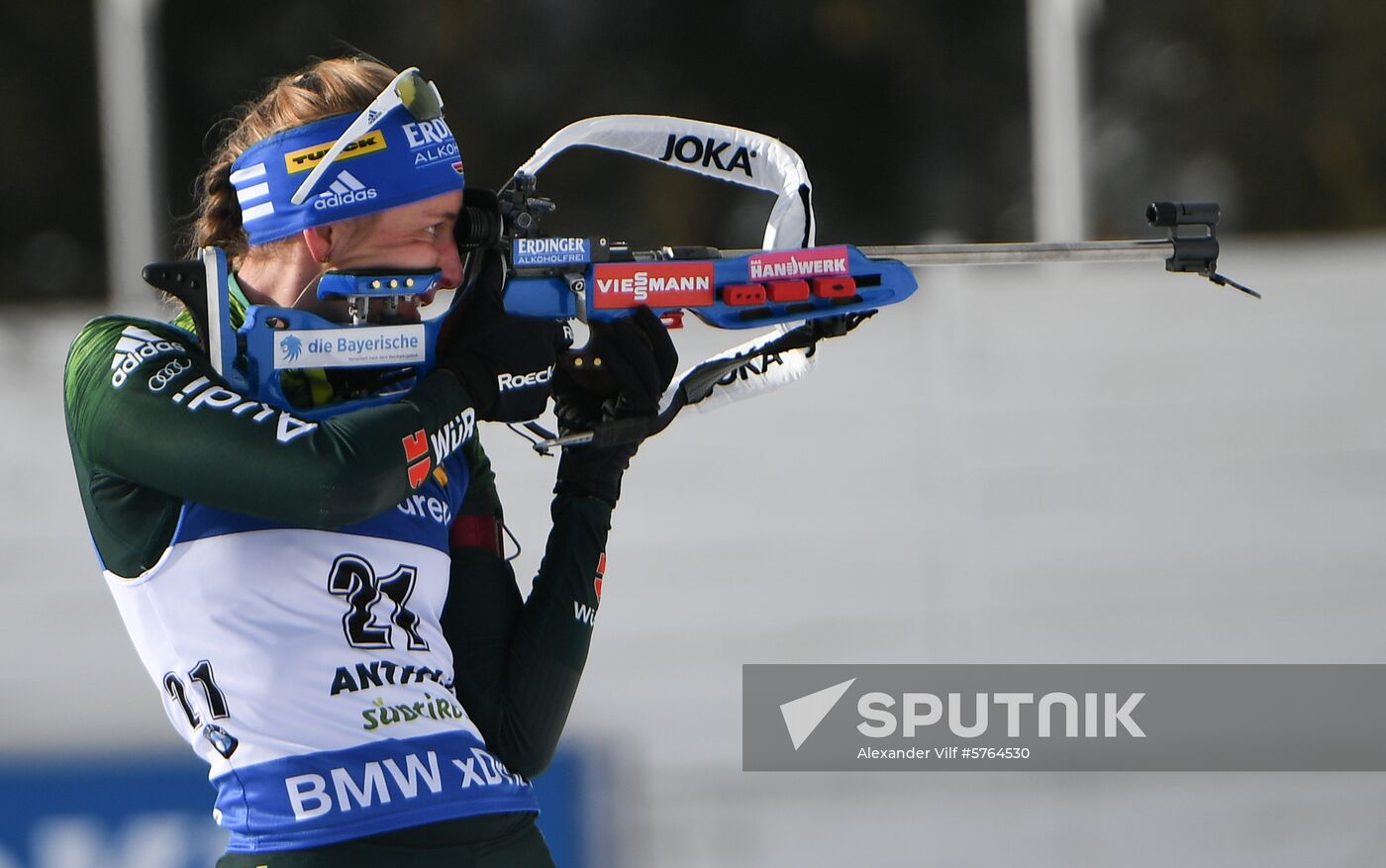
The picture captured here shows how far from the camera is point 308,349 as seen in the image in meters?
1.48

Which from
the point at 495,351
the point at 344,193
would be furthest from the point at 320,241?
the point at 495,351

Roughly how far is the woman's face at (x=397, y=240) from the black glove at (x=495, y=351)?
4 cm

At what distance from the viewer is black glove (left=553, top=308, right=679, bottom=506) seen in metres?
1.71

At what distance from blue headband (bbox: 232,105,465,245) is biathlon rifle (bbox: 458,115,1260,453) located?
126mm

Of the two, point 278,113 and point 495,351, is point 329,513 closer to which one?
point 495,351

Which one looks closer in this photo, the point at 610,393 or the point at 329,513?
the point at 329,513

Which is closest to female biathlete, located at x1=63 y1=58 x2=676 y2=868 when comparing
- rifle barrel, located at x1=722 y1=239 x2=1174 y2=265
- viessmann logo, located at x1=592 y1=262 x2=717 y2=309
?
viessmann logo, located at x1=592 y1=262 x2=717 y2=309

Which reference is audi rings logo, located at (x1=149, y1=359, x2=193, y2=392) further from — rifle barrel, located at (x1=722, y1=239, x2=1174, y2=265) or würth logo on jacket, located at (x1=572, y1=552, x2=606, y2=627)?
rifle barrel, located at (x1=722, y1=239, x2=1174, y2=265)

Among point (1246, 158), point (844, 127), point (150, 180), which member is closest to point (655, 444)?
point (150, 180)

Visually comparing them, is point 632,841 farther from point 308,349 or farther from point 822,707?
point 308,349

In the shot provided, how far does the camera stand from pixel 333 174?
1.48m

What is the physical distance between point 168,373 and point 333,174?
0.24 m

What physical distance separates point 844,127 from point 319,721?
727 cm

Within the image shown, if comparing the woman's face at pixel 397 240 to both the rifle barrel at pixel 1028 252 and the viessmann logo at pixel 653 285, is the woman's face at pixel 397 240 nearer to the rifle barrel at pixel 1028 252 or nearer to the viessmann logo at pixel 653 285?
the viessmann logo at pixel 653 285
